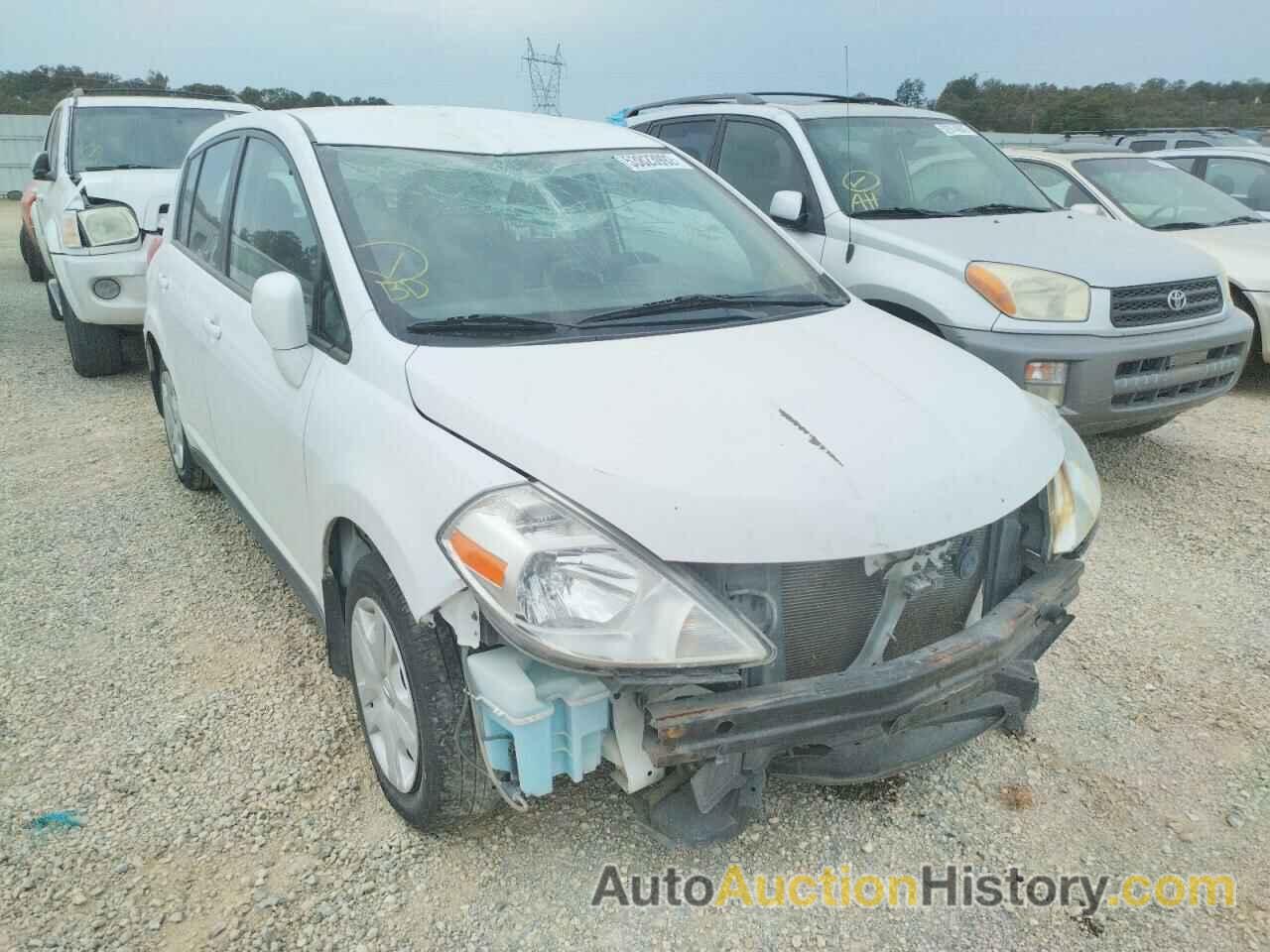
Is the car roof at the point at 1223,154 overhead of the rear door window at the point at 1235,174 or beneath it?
overhead

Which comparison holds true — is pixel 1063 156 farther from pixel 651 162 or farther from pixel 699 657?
pixel 699 657

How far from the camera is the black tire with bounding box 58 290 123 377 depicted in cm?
675

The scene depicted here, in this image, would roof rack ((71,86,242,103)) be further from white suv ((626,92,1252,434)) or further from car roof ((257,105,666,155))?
car roof ((257,105,666,155))

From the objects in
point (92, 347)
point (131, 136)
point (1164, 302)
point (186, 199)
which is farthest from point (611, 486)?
point (131, 136)

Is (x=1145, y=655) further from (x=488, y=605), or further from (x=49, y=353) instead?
(x=49, y=353)

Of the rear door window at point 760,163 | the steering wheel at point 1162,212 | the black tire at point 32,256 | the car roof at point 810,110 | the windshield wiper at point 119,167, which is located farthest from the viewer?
the black tire at point 32,256

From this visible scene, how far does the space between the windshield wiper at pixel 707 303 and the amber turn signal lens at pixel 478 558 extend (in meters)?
0.90

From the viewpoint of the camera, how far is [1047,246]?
489 cm

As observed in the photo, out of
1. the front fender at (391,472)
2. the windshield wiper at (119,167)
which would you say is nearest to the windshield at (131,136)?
the windshield wiper at (119,167)

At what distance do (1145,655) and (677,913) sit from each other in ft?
6.80

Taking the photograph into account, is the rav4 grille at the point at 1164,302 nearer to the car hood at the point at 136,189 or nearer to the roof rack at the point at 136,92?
the car hood at the point at 136,189

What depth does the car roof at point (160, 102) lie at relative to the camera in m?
7.75

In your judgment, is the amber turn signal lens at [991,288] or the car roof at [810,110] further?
the car roof at [810,110]

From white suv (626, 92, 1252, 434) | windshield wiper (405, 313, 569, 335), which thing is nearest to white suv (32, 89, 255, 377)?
white suv (626, 92, 1252, 434)
